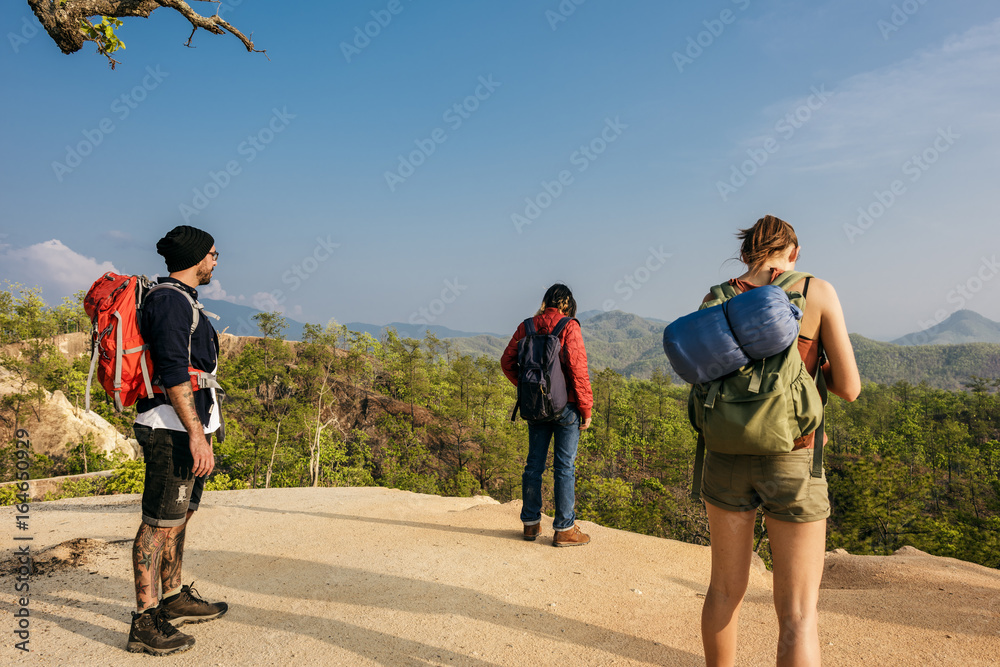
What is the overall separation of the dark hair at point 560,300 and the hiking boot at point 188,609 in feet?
10.9

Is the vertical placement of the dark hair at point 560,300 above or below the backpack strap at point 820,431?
above

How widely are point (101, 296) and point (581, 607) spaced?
350 centimetres

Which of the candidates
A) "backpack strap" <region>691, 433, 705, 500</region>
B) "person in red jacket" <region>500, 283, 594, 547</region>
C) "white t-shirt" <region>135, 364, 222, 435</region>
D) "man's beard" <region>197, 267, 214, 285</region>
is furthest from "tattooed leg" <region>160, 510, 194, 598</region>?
"backpack strap" <region>691, 433, 705, 500</region>

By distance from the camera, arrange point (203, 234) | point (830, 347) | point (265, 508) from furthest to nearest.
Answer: point (265, 508) → point (203, 234) → point (830, 347)

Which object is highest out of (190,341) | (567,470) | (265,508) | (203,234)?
(203,234)

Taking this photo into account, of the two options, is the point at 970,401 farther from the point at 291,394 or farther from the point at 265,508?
the point at 265,508

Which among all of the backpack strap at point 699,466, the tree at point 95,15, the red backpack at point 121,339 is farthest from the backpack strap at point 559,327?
the tree at point 95,15

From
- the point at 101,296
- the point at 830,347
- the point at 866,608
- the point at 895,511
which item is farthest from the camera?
the point at 895,511

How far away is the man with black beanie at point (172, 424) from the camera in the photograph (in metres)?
2.83

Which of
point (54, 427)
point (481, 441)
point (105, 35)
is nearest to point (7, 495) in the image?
point (105, 35)

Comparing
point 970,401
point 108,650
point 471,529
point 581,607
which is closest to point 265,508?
point 471,529

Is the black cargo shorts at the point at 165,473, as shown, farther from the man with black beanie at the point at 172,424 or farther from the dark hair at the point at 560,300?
the dark hair at the point at 560,300

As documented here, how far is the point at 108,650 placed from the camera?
310 centimetres

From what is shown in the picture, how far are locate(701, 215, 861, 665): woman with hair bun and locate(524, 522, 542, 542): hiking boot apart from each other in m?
2.97
